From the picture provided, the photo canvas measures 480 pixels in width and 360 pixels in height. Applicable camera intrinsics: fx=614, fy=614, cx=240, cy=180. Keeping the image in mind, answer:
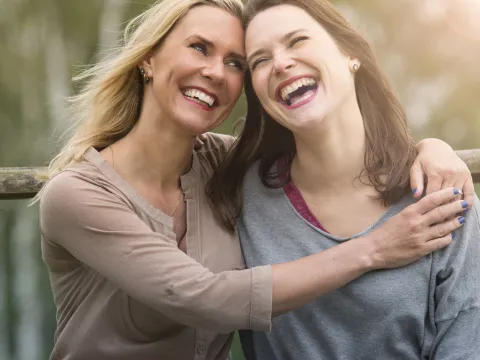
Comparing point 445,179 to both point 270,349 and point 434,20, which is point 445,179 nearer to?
point 270,349

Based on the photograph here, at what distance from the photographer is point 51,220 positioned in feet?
4.94

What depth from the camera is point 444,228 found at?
1420mm

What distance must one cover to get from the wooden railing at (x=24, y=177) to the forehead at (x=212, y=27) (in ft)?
2.87

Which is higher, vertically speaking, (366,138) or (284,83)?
(284,83)

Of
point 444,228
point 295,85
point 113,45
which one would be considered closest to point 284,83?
point 295,85

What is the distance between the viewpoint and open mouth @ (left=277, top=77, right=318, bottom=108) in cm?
151

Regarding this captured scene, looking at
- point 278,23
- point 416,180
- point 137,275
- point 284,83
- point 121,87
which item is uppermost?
point 278,23

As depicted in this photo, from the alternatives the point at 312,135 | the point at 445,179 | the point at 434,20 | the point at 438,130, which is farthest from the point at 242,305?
the point at 434,20

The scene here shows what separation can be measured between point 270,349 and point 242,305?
0.31 metres

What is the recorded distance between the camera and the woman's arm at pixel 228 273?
1.41m

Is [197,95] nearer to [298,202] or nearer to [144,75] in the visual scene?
[144,75]

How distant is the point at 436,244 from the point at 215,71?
27.9 inches

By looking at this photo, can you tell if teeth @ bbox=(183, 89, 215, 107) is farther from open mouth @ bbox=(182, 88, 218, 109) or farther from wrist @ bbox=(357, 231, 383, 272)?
wrist @ bbox=(357, 231, 383, 272)

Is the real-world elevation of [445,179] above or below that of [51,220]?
above
